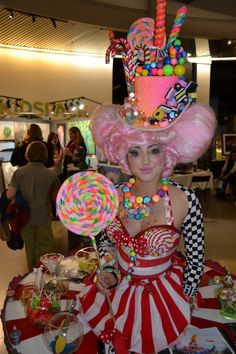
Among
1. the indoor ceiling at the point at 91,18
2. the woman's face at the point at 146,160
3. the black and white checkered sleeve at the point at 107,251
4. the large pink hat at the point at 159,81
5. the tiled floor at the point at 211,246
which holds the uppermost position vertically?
the indoor ceiling at the point at 91,18

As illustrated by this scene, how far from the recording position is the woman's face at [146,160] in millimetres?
1439

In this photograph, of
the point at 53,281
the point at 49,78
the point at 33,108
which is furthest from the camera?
the point at 49,78

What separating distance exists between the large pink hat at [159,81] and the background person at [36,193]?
183 centimetres

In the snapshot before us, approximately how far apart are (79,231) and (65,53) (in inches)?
273

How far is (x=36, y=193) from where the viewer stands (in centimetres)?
311

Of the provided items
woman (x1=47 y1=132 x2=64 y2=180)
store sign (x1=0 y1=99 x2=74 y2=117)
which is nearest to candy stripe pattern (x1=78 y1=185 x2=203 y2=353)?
woman (x1=47 y1=132 x2=64 y2=180)

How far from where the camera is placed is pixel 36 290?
1538mm

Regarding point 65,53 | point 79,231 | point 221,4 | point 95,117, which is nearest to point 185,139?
point 95,117

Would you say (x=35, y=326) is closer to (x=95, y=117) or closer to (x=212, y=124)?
(x=95, y=117)

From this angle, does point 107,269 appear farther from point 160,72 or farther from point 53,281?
point 160,72

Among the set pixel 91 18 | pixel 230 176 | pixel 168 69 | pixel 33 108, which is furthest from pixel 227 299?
pixel 33 108

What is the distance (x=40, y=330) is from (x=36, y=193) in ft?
6.17

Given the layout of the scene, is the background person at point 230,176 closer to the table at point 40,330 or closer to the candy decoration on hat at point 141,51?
the table at point 40,330


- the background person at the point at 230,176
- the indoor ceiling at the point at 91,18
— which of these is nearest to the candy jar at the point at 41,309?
the indoor ceiling at the point at 91,18
